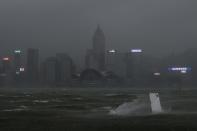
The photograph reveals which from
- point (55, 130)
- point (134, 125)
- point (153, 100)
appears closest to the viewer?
point (55, 130)

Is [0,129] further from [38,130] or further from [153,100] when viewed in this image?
[153,100]

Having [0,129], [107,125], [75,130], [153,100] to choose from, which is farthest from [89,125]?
[153,100]

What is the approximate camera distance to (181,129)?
53.5 metres

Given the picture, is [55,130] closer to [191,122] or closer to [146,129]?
[146,129]

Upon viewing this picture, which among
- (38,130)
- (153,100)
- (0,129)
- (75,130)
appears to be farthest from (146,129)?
(153,100)

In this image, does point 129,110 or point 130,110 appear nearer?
point 130,110

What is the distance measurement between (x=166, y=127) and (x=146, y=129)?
3.09 metres

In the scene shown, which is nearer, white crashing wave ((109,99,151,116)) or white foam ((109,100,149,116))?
white crashing wave ((109,99,151,116))

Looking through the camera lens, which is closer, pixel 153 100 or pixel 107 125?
pixel 107 125

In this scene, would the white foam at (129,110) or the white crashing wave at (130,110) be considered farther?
the white foam at (129,110)

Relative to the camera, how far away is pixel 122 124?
59125 millimetres

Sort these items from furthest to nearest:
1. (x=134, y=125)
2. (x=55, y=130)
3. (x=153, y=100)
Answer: (x=153, y=100), (x=134, y=125), (x=55, y=130)

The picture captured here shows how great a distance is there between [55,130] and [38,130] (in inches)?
71.2

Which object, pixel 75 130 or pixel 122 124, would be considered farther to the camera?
pixel 122 124
